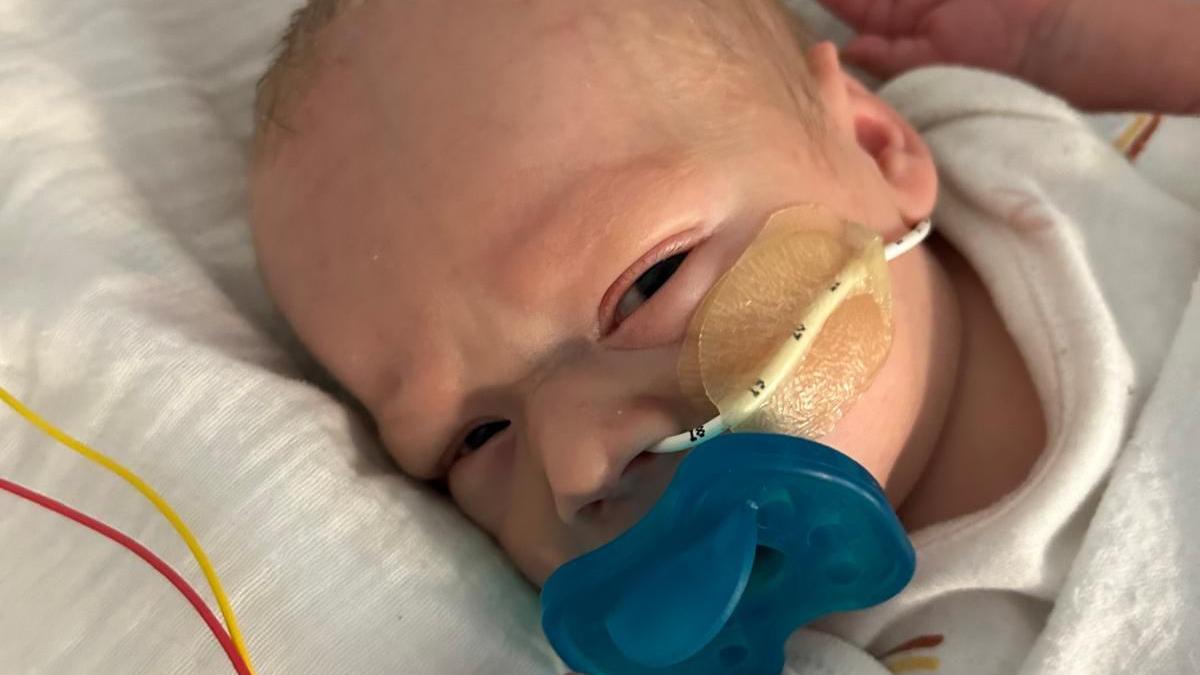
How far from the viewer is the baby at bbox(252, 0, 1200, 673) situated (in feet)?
2.68

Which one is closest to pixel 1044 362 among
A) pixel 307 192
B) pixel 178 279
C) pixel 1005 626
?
pixel 1005 626

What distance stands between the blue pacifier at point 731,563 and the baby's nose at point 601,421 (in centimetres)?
4

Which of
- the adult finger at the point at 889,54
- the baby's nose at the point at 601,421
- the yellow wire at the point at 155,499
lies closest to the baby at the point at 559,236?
the baby's nose at the point at 601,421

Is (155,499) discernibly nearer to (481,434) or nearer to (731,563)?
(481,434)

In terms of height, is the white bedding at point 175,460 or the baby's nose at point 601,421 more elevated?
the baby's nose at point 601,421

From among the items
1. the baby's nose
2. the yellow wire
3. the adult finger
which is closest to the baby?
the baby's nose

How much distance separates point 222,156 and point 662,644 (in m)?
0.75

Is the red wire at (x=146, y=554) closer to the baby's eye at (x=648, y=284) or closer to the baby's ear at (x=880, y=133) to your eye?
the baby's eye at (x=648, y=284)

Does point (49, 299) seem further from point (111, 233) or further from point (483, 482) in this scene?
point (483, 482)

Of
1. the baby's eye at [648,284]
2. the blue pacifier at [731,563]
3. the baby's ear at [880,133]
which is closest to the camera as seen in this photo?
the blue pacifier at [731,563]

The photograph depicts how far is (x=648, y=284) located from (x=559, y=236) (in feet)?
0.27

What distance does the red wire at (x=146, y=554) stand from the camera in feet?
2.49

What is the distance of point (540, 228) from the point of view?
81cm

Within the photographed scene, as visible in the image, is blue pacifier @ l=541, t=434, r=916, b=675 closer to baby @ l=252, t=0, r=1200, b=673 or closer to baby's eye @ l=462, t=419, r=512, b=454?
baby @ l=252, t=0, r=1200, b=673
